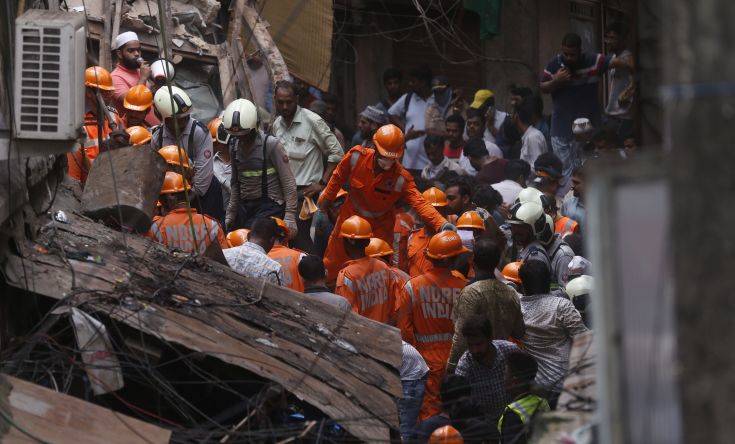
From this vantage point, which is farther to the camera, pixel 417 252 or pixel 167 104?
pixel 167 104

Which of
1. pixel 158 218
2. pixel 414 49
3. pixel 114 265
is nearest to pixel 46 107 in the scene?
pixel 114 265

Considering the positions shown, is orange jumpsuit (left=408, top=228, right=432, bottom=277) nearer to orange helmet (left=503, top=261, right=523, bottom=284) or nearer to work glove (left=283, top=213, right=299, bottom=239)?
orange helmet (left=503, top=261, right=523, bottom=284)

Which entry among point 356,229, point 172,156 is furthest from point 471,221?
point 172,156

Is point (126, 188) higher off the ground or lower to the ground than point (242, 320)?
higher

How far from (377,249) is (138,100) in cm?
307

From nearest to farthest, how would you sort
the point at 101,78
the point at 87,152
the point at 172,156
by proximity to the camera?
the point at 172,156 → the point at 87,152 → the point at 101,78

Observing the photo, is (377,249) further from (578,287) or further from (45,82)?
(45,82)

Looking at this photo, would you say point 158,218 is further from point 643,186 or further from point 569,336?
point 643,186

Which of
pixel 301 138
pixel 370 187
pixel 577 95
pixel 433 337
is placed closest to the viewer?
pixel 433 337

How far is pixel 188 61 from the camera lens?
1512 cm

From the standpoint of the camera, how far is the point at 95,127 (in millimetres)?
12055

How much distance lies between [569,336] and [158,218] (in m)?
3.30

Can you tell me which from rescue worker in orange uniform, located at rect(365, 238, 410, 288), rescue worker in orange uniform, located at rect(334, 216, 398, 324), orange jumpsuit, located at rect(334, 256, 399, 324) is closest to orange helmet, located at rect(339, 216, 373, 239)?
rescue worker in orange uniform, located at rect(365, 238, 410, 288)

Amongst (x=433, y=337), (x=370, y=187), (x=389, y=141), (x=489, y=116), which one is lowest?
(x=433, y=337)
